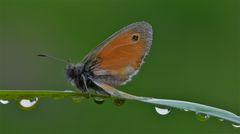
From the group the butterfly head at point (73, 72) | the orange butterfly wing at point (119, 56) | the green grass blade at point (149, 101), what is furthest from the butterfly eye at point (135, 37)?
the green grass blade at point (149, 101)

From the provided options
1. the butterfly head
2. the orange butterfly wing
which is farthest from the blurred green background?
the butterfly head

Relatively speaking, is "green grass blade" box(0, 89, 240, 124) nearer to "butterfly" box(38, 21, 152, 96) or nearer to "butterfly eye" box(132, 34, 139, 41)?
"butterfly" box(38, 21, 152, 96)

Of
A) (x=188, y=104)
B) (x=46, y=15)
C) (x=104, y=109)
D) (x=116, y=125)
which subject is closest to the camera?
(x=188, y=104)

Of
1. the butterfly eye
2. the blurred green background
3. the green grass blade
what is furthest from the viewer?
the blurred green background

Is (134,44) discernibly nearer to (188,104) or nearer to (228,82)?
(188,104)

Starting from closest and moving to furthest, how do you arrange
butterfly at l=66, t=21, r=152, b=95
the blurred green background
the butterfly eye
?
butterfly at l=66, t=21, r=152, b=95 < the butterfly eye < the blurred green background

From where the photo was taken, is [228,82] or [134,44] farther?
[228,82]

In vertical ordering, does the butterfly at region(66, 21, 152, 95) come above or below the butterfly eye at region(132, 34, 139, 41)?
below

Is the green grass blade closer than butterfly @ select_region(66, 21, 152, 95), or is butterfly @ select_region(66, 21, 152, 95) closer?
the green grass blade

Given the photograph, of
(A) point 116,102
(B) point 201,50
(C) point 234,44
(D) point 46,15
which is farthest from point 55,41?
(A) point 116,102
